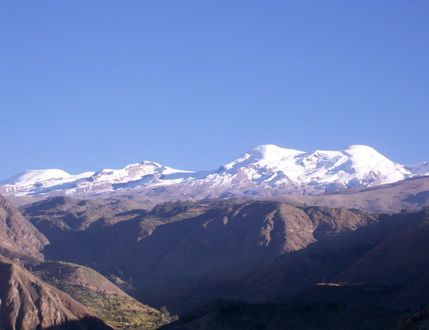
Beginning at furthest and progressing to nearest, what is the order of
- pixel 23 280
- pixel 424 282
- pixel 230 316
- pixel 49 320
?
pixel 23 280, pixel 49 320, pixel 424 282, pixel 230 316

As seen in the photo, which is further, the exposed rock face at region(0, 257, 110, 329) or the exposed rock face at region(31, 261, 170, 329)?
the exposed rock face at region(31, 261, 170, 329)

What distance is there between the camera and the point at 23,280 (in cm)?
15300

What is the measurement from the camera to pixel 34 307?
480 feet

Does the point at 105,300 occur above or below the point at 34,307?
below

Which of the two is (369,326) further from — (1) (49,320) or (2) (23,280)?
(2) (23,280)

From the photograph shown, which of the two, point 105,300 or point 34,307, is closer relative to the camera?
point 34,307

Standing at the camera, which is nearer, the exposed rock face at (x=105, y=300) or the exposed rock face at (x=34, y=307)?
the exposed rock face at (x=34, y=307)

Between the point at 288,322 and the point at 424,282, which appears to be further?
the point at 424,282

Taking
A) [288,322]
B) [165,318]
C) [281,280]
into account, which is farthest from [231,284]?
[288,322]

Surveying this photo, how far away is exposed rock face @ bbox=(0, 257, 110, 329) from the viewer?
14275 centimetres

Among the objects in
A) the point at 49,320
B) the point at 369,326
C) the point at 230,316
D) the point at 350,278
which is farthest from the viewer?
the point at 350,278

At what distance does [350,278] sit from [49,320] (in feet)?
180

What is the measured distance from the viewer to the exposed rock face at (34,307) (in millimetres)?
142750

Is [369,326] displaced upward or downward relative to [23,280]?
downward
